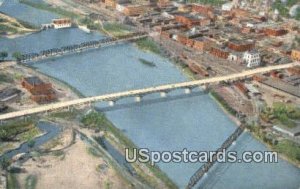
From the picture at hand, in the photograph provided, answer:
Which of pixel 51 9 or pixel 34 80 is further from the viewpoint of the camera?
pixel 51 9

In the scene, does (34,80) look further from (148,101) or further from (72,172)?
(72,172)

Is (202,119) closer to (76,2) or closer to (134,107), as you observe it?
(134,107)

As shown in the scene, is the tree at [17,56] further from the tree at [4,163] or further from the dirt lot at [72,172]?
the tree at [4,163]

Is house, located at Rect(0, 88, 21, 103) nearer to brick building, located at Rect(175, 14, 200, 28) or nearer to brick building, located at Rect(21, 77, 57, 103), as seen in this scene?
brick building, located at Rect(21, 77, 57, 103)

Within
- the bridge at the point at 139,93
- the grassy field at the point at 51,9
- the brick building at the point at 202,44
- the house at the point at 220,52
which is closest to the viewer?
the bridge at the point at 139,93

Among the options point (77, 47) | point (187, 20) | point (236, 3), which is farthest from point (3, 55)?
point (236, 3)

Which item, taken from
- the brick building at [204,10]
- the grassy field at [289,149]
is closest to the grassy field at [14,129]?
the grassy field at [289,149]

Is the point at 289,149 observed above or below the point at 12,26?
below
